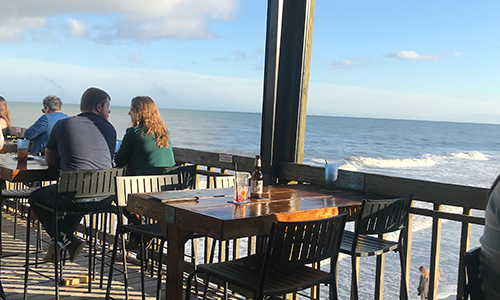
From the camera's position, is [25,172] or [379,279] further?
[25,172]

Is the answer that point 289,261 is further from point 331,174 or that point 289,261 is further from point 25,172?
point 25,172

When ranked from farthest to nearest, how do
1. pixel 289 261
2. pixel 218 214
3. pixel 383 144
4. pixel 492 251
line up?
pixel 383 144, pixel 218 214, pixel 289 261, pixel 492 251

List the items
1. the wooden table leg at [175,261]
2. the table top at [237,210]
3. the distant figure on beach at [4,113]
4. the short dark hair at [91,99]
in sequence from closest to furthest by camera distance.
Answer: the table top at [237,210] < the wooden table leg at [175,261] < the short dark hair at [91,99] < the distant figure on beach at [4,113]

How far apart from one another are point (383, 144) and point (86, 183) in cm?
3100

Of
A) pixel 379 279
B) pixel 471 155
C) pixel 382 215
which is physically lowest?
pixel 471 155

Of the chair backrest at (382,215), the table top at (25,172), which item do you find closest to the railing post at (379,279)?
the chair backrest at (382,215)

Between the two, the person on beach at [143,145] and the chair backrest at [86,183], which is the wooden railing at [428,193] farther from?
the chair backrest at [86,183]

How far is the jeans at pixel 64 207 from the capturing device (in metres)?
3.31

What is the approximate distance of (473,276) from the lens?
1.46 m

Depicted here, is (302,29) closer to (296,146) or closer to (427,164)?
(296,146)

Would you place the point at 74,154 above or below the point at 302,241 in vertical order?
above

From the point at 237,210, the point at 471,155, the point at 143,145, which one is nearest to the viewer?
the point at 237,210

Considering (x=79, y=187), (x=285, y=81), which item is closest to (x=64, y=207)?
(x=79, y=187)

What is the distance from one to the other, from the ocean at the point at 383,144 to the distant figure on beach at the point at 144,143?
7.62 m
